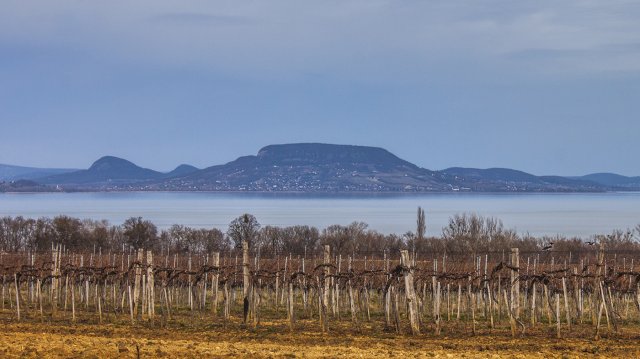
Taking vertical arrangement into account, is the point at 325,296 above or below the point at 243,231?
above

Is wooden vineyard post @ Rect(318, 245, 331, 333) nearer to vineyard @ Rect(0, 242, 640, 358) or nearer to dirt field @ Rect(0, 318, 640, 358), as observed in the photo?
vineyard @ Rect(0, 242, 640, 358)

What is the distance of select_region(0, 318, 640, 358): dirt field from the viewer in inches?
736

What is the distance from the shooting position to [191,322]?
1129 inches

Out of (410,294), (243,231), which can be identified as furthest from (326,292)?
(243,231)

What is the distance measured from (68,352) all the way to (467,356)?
26.0 ft

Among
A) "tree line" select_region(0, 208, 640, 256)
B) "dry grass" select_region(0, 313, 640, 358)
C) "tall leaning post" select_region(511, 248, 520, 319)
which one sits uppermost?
"tall leaning post" select_region(511, 248, 520, 319)

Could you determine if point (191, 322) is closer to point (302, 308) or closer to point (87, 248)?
point (302, 308)

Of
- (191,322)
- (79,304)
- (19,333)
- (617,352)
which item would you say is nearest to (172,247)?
(79,304)

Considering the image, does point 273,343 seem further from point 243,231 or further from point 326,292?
point 243,231

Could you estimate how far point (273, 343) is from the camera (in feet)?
72.1

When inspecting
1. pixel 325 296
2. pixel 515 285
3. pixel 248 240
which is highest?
pixel 515 285

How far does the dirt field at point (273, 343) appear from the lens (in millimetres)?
18688

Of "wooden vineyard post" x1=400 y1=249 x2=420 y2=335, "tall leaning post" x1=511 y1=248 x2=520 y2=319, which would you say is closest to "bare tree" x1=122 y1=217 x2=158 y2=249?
"wooden vineyard post" x1=400 y1=249 x2=420 y2=335

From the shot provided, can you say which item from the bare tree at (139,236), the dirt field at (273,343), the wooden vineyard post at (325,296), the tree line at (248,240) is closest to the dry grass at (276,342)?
the dirt field at (273,343)
